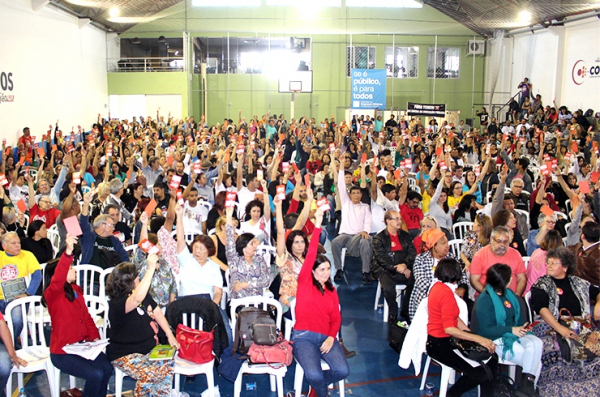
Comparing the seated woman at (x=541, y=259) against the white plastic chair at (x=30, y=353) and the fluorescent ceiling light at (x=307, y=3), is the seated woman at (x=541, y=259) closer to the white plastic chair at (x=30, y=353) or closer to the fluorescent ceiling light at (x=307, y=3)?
the white plastic chair at (x=30, y=353)

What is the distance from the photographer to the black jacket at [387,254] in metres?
5.66

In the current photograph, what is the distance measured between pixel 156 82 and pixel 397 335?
17.4 m

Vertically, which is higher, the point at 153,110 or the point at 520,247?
the point at 153,110

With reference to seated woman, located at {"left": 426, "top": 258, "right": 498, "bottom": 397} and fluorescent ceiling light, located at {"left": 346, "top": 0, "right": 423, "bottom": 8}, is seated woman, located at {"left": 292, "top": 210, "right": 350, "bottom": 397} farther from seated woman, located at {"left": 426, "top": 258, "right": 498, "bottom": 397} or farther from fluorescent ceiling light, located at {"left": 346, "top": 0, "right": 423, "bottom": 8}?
fluorescent ceiling light, located at {"left": 346, "top": 0, "right": 423, "bottom": 8}

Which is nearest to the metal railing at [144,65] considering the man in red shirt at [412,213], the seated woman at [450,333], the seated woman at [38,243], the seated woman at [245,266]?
the man in red shirt at [412,213]

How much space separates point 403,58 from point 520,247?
17.7 metres

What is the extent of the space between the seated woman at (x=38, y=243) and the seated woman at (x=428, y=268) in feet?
11.2

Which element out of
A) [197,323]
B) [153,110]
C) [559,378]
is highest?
[153,110]

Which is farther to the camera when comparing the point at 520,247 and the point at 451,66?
the point at 451,66

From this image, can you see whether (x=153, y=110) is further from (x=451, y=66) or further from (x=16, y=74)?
(x=451, y=66)

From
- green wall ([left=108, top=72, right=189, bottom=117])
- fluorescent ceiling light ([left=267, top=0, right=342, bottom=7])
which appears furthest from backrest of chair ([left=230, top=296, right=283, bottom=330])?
fluorescent ceiling light ([left=267, top=0, right=342, bottom=7])

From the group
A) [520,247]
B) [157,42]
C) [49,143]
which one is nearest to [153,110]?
[157,42]

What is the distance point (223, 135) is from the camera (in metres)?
15.3

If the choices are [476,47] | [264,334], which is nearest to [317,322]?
[264,334]
